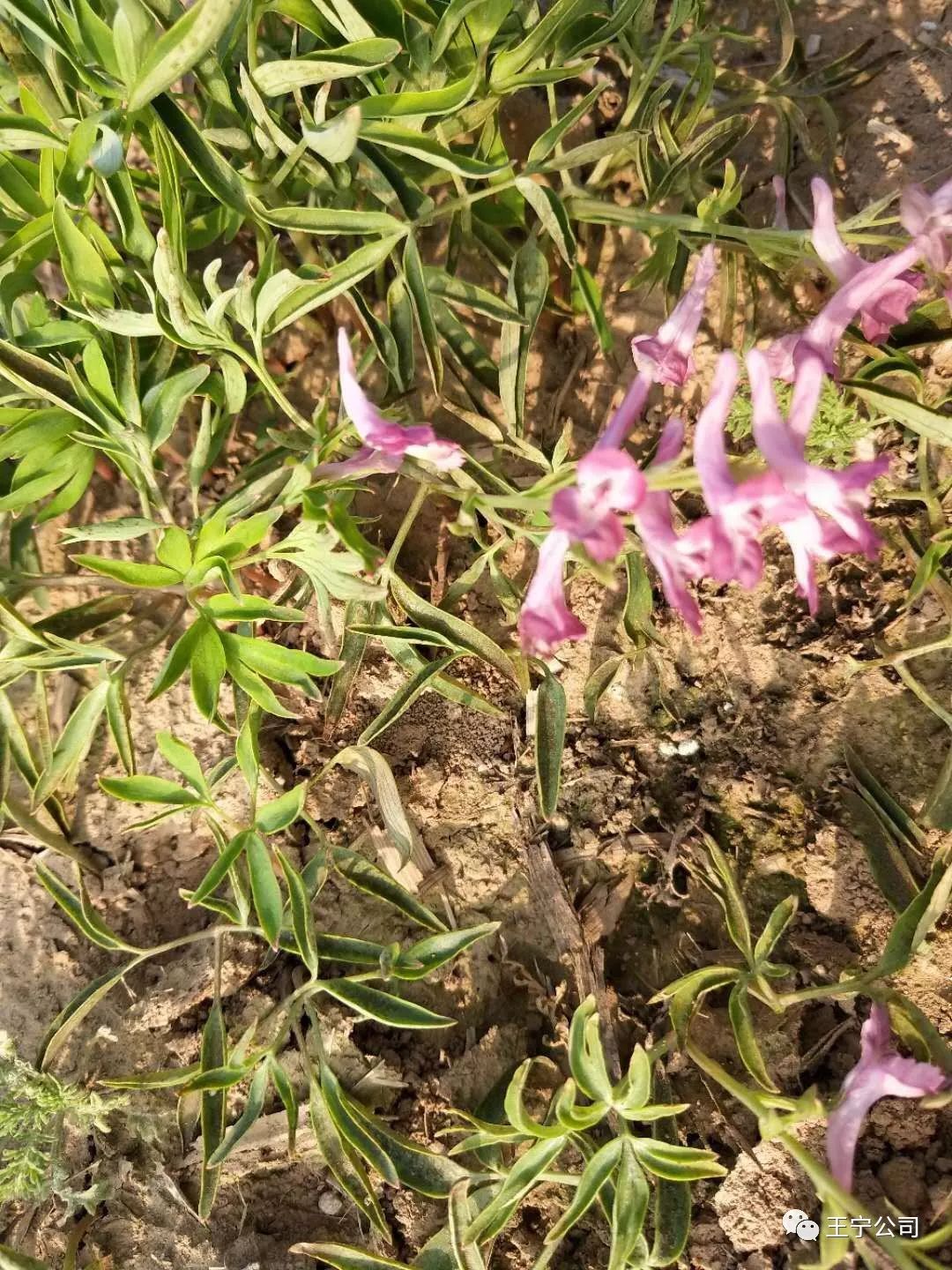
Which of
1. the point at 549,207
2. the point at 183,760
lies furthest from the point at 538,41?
the point at 183,760

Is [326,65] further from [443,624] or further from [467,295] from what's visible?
[443,624]

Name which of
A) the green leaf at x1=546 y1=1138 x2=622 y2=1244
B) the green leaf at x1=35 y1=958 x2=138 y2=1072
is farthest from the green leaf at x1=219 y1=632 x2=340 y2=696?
the green leaf at x1=546 y1=1138 x2=622 y2=1244

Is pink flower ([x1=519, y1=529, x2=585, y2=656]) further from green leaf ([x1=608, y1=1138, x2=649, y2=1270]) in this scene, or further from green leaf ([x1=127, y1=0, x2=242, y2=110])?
green leaf ([x1=608, y1=1138, x2=649, y2=1270])

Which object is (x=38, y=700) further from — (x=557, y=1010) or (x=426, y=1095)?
(x=557, y=1010)

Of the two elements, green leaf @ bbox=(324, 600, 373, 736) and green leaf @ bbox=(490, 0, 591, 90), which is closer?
green leaf @ bbox=(490, 0, 591, 90)

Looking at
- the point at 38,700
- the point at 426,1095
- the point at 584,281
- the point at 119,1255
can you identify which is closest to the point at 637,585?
the point at 584,281

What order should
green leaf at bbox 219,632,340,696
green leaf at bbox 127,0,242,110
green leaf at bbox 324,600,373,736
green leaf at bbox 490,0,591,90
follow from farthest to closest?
1. green leaf at bbox 324,600,373,736
2. green leaf at bbox 219,632,340,696
3. green leaf at bbox 490,0,591,90
4. green leaf at bbox 127,0,242,110
